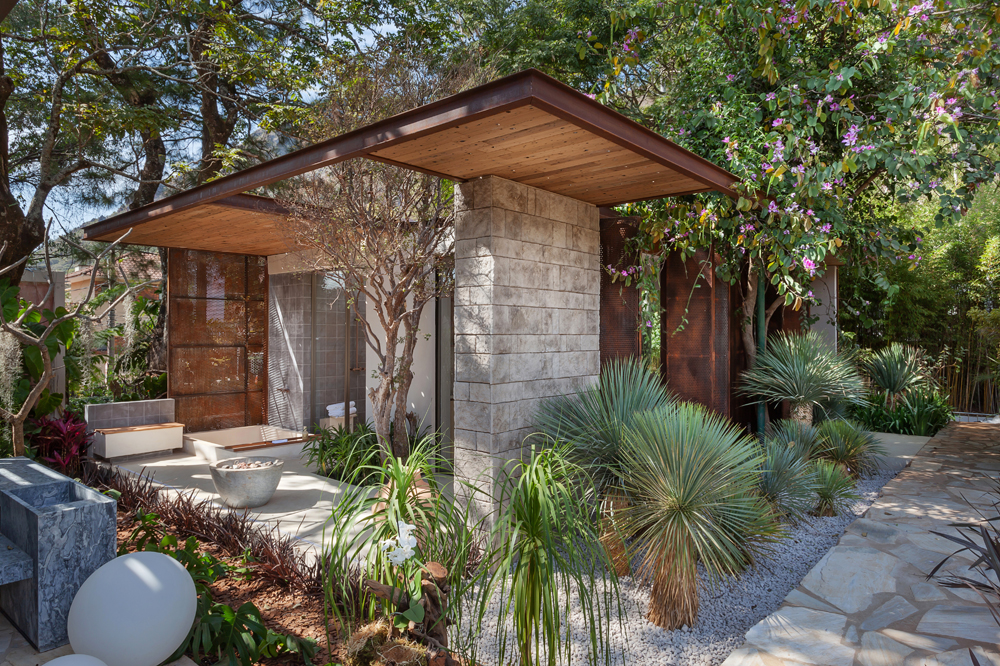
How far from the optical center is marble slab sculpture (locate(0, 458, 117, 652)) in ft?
7.87

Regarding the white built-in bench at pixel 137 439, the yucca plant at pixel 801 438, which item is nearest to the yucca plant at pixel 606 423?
the yucca plant at pixel 801 438

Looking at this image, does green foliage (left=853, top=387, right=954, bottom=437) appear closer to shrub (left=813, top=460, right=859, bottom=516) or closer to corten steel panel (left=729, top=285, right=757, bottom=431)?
corten steel panel (left=729, top=285, right=757, bottom=431)

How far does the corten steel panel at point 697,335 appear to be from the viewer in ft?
18.9

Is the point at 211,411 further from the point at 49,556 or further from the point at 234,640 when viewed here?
the point at 234,640

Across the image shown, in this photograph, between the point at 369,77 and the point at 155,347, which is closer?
the point at 369,77

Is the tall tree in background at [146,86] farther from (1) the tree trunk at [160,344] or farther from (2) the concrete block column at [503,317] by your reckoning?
(2) the concrete block column at [503,317]

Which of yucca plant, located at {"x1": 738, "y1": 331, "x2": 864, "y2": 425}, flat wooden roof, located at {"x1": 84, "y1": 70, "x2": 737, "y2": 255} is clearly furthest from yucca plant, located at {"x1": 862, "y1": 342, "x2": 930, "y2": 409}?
flat wooden roof, located at {"x1": 84, "y1": 70, "x2": 737, "y2": 255}

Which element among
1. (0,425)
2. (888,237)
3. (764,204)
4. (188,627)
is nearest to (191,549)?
(188,627)

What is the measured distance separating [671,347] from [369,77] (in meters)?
3.90

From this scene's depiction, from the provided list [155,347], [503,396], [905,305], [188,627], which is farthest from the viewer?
[905,305]

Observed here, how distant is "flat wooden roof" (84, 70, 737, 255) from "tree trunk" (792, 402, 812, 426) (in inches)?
111

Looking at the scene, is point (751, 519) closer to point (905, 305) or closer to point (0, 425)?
point (0, 425)

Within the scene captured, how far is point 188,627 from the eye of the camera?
2.34 metres

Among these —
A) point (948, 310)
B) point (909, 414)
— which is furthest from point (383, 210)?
point (948, 310)
